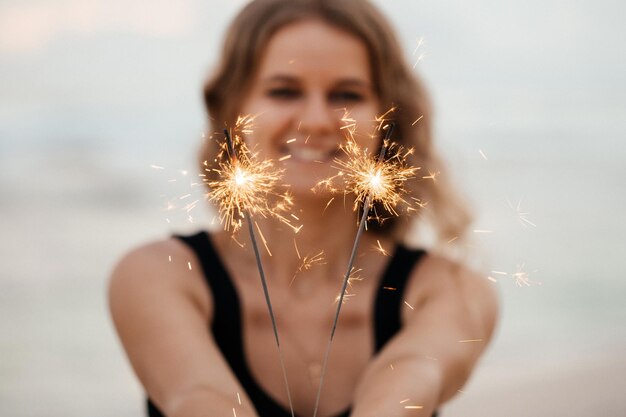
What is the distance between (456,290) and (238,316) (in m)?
0.65

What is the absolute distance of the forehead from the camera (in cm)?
238

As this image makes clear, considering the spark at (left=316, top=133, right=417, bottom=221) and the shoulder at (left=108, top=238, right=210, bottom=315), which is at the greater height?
the spark at (left=316, top=133, right=417, bottom=221)

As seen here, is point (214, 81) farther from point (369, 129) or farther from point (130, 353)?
point (130, 353)

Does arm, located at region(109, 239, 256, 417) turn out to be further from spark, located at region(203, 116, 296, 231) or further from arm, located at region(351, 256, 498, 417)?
arm, located at region(351, 256, 498, 417)

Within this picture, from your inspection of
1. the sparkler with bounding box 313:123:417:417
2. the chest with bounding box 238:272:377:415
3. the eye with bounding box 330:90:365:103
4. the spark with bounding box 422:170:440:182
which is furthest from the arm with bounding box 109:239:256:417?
the spark with bounding box 422:170:440:182

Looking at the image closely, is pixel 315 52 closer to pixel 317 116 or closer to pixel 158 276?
pixel 317 116

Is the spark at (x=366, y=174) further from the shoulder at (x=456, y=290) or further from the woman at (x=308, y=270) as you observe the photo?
the shoulder at (x=456, y=290)

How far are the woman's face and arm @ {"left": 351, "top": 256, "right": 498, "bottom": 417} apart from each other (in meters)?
0.48

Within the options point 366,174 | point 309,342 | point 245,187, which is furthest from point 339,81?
Answer: point 309,342

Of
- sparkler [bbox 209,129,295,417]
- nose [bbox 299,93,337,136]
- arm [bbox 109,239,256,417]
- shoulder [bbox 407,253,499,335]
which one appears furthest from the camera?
shoulder [bbox 407,253,499,335]

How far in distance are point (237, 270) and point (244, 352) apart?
0.26 meters

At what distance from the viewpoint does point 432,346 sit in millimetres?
2289

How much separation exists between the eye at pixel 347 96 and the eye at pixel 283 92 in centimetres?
11

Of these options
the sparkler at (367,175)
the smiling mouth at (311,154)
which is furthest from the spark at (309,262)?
the smiling mouth at (311,154)
